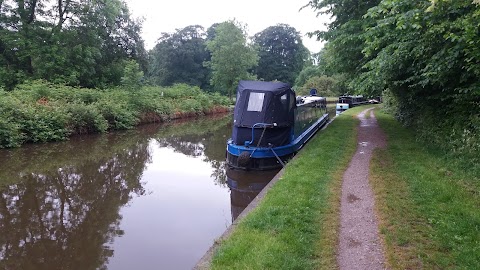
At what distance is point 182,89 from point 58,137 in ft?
65.5

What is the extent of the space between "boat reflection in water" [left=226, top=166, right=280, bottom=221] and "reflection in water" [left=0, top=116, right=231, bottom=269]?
409mm

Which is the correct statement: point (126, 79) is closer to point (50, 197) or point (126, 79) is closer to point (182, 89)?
point (182, 89)

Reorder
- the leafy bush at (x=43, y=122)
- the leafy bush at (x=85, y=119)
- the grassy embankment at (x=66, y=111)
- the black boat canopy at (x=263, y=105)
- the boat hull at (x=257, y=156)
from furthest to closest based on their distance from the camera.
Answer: the leafy bush at (x=85, y=119)
the leafy bush at (x=43, y=122)
the grassy embankment at (x=66, y=111)
the black boat canopy at (x=263, y=105)
the boat hull at (x=257, y=156)

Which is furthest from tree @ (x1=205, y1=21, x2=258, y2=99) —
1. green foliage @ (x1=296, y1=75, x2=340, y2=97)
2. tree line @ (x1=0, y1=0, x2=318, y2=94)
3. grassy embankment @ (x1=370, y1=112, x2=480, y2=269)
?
grassy embankment @ (x1=370, y1=112, x2=480, y2=269)

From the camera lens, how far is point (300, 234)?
5.03m

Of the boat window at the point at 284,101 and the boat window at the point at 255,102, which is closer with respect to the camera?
the boat window at the point at 255,102

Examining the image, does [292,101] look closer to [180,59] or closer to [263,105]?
[263,105]

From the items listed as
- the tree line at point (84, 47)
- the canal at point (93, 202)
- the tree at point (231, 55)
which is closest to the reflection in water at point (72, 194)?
the canal at point (93, 202)

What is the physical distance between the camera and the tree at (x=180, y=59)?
5928 cm

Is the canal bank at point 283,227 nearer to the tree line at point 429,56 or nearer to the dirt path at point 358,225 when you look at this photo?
the dirt path at point 358,225

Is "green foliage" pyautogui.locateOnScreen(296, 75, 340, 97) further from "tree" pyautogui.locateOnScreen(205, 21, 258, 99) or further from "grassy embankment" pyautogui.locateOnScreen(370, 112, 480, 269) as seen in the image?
"grassy embankment" pyautogui.locateOnScreen(370, 112, 480, 269)

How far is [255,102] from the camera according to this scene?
11.6 meters

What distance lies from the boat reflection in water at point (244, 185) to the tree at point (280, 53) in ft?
201

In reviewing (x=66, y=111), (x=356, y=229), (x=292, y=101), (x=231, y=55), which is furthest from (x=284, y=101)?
(x=231, y=55)
